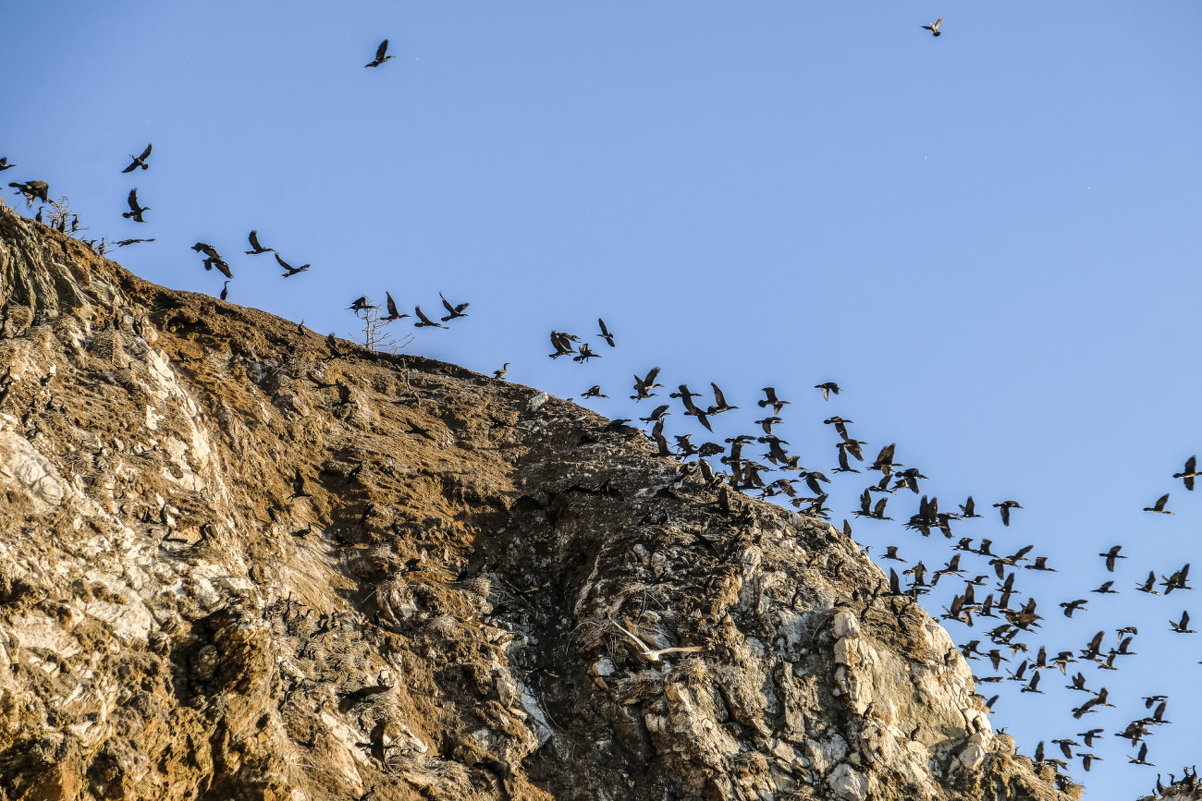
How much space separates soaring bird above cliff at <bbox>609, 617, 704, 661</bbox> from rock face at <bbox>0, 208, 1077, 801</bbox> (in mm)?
146

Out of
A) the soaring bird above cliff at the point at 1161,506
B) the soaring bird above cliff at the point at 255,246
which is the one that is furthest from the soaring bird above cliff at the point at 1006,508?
the soaring bird above cliff at the point at 255,246

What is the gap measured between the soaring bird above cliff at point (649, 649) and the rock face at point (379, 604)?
146 mm

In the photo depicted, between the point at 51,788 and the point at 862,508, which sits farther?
the point at 862,508

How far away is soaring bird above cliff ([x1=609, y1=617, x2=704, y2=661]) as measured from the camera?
20.8 m

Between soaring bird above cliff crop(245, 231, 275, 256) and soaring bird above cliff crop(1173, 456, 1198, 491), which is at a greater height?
soaring bird above cliff crop(1173, 456, 1198, 491)

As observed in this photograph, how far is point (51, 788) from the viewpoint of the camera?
1345 centimetres

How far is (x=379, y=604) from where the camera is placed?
822 inches

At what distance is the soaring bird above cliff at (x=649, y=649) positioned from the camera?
2083 centimetres

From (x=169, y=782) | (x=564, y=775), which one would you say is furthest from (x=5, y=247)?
(x=564, y=775)

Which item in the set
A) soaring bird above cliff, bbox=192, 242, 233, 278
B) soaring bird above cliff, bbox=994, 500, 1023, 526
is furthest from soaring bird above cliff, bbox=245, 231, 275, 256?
soaring bird above cliff, bbox=994, 500, 1023, 526

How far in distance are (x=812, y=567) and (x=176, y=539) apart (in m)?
13.0

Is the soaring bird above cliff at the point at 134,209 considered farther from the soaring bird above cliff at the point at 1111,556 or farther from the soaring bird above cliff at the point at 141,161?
the soaring bird above cliff at the point at 1111,556

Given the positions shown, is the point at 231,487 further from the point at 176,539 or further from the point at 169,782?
the point at 169,782

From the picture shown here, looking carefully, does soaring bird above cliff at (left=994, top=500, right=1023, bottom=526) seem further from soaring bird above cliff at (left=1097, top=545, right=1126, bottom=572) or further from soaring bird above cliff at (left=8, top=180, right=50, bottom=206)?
soaring bird above cliff at (left=8, top=180, right=50, bottom=206)
